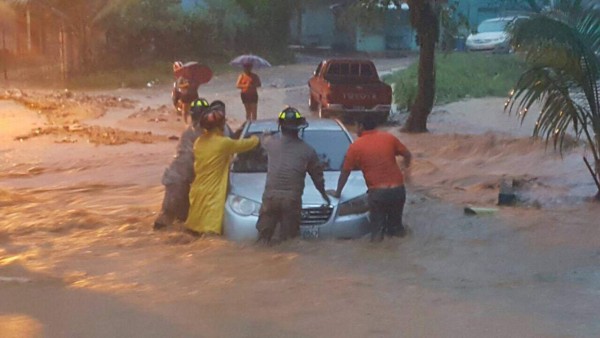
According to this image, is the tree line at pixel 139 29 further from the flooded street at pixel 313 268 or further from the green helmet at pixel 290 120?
the green helmet at pixel 290 120

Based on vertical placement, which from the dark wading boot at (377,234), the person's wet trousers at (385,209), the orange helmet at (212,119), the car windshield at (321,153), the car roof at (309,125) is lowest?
the dark wading boot at (377,234)

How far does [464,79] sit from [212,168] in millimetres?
19760

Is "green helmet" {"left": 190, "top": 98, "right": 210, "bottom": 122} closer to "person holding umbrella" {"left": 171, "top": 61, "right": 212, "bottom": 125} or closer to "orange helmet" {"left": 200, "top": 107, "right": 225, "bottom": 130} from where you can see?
"orange helmet" {"left": 200, "top": 107, "right": 225, "bottom": 130}

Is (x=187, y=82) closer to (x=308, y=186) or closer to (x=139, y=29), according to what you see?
(x=308, y=186)

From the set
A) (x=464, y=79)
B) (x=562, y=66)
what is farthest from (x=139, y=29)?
(x=562, y=66)

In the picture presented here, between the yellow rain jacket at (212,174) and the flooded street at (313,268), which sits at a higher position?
the yellow rain jacket at (212,174)

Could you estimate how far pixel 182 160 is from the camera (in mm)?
9969

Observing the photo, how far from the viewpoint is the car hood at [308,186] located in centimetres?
935

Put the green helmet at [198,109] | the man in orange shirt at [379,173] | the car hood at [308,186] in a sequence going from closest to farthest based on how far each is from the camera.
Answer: the man in orange shirt at [379,173] → the car hood at [308,186] → the green helmet at [198,109]

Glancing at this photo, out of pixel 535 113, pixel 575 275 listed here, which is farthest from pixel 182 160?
pixel 535 113

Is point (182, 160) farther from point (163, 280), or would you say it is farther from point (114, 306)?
point (114, 306)

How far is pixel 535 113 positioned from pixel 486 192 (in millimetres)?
9403

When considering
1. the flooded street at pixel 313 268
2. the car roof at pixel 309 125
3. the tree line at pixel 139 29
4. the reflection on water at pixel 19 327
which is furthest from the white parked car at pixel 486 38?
the reflection on water at pixel 19 327

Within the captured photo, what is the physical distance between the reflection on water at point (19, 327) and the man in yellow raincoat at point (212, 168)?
8.99 feet
